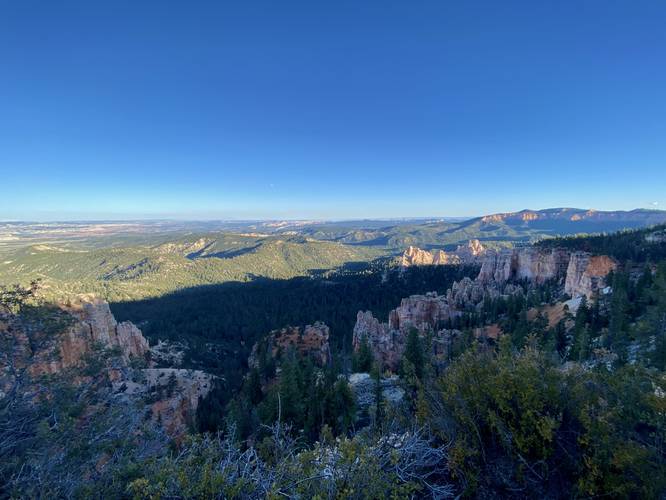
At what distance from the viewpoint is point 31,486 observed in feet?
22.0

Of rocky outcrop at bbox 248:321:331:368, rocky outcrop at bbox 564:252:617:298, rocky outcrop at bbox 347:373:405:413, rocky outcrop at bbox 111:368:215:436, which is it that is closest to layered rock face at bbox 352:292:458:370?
rocky outcrop at bbox 248:321:331:368

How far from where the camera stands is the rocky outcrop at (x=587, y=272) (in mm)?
58750

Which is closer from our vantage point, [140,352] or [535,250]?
[140,352]

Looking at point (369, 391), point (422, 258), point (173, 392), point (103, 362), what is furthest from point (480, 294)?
point (422, 258)

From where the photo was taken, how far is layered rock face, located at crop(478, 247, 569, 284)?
272 feet

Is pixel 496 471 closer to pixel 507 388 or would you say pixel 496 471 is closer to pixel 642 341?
pixel 507 388

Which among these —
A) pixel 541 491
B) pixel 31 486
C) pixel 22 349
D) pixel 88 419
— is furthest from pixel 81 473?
pixel 541 491

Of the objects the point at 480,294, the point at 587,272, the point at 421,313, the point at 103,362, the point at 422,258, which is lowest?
the point at 421,313

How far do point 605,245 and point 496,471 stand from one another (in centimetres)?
9568

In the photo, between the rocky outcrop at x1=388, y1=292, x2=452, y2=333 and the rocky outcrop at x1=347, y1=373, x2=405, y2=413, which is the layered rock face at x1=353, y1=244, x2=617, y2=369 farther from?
the rocky outcrop at x1=347, y1=373, x2=405, y2=413

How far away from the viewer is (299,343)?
60.7m

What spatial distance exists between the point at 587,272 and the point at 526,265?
2922cm

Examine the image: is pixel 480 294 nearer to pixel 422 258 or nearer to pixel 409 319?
pixel 409 319

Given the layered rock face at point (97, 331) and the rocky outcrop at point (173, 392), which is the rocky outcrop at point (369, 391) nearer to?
the rocky outcrop at point (173, 392)
